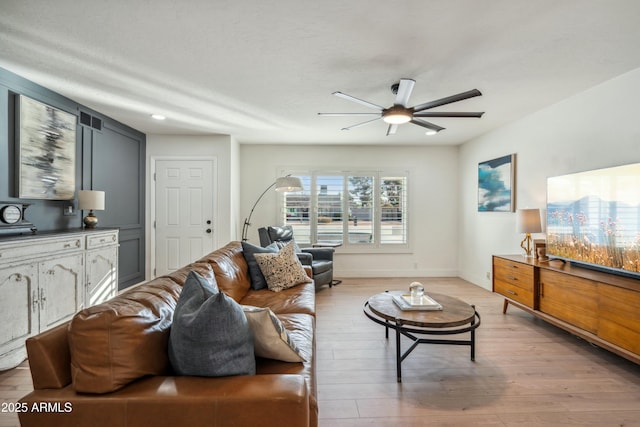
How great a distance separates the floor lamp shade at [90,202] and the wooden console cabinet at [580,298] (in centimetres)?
470

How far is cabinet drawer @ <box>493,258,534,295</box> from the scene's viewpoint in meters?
3.05

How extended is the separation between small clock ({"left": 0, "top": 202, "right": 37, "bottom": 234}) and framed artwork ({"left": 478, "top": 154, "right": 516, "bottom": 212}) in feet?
18.0

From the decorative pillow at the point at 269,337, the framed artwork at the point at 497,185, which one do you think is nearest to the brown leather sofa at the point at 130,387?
the decorative pillow at the point at 269,337

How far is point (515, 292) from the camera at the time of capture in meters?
3.24

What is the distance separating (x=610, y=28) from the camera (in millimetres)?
1992

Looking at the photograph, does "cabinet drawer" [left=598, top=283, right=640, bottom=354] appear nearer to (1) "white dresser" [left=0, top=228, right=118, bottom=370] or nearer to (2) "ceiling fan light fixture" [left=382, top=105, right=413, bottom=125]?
(2) "ceiling fan light fixture" [left=382, top=105, right=413, bottom=125]

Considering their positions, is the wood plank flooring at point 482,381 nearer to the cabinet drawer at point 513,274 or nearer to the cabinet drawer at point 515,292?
the cabinet drawer at point 515,292

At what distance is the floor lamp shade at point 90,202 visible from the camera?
10.9 feet

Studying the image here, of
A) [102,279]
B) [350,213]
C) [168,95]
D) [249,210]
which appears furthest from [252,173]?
[102,279]

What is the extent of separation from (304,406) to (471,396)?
154 centimetres

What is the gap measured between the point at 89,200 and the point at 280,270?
7.73 feet

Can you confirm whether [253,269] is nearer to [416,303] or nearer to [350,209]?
[416,303]

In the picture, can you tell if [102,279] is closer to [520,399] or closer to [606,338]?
[520,399]

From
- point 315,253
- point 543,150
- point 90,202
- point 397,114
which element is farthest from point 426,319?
point 90,202
